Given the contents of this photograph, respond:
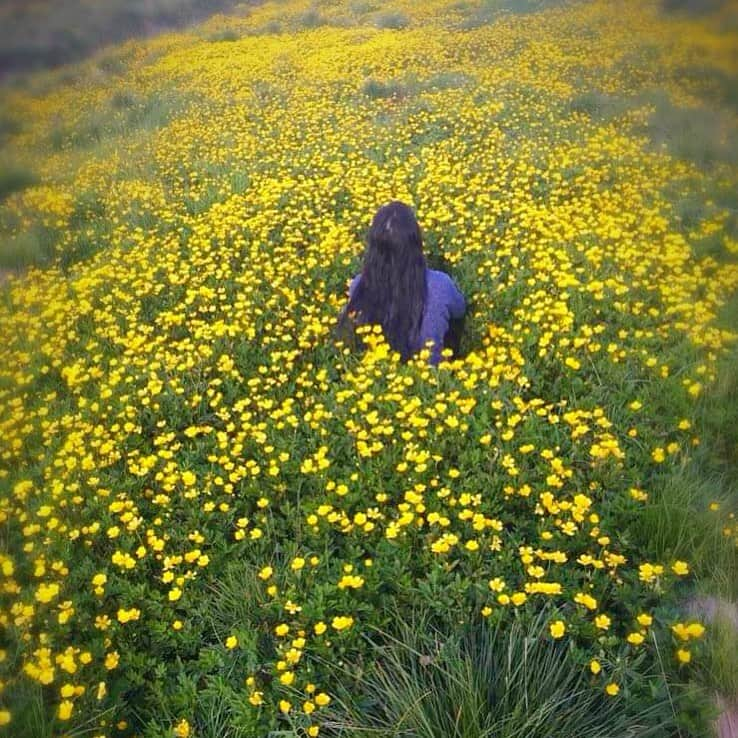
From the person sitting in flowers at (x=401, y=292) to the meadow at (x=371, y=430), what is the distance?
0.28m

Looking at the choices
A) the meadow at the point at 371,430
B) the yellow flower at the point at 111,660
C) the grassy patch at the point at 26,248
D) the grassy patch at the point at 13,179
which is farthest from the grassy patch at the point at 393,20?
the yellow flower at the point at 111,660

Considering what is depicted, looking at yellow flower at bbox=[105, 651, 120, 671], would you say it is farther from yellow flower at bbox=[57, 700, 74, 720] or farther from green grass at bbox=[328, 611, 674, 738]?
green grass at bbox=[328, 611, 674, 738]

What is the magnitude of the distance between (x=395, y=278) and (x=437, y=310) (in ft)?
1.32

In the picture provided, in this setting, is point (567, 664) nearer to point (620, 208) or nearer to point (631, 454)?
point (631, 454)

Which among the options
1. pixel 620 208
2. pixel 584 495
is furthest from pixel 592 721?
pixel 620 208

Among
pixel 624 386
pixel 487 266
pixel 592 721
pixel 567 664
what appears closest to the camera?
pixel 592 721

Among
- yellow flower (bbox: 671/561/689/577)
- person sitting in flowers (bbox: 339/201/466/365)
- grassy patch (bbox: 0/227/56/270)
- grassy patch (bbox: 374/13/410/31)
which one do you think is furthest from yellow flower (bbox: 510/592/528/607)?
grassy patch (bbox: 374/13/410/31)

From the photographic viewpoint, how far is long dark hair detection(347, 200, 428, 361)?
4453 millimetres

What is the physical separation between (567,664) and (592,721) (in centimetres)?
22

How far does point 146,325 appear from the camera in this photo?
525 cm

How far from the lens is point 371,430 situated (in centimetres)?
387

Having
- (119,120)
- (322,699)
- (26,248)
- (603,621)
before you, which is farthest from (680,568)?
(119,120)

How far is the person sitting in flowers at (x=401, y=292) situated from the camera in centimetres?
446

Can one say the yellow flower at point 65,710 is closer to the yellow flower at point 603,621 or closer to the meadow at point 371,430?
the meadow at point 371,430
